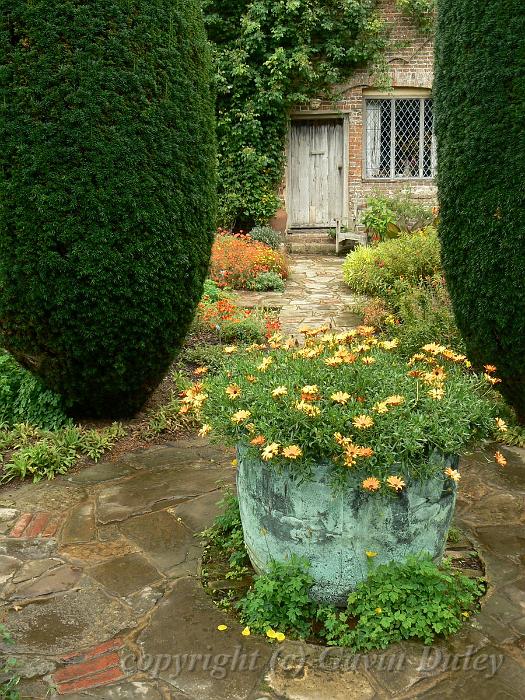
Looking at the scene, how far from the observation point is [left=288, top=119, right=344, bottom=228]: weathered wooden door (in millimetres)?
14148

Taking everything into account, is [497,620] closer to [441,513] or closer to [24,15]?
[441,513]

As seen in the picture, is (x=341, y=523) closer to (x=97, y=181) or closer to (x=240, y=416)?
(x=240, y=416)

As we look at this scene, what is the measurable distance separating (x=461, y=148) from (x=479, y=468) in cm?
209

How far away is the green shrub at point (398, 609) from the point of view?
263 centimetres

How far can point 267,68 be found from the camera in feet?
43.0

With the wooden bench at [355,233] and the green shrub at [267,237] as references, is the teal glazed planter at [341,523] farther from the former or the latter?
the wooden bench at [355,233]

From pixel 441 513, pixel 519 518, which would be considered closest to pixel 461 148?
pixel 519 518

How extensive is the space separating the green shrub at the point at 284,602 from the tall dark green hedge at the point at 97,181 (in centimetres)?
232

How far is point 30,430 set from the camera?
15.9 ft

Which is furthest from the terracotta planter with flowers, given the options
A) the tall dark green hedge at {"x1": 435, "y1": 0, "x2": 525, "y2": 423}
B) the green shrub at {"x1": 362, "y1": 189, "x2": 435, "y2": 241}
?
the green shrub at {"x1": 362, "y1": 189, "x2": 435, "y2": 241}

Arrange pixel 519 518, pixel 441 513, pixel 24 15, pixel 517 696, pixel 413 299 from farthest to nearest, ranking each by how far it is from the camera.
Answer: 1. pixel 413 299
2. pixel 24 15
3. pixel 519 518
4. pixel 441 513
5. pixel 517 696

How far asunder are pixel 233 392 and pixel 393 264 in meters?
6.57

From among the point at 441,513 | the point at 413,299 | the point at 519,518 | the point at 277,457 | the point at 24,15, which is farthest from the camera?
the point at 413,299

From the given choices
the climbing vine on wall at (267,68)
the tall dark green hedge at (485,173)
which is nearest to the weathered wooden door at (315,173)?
the climbing vine on wall at (267,68)
